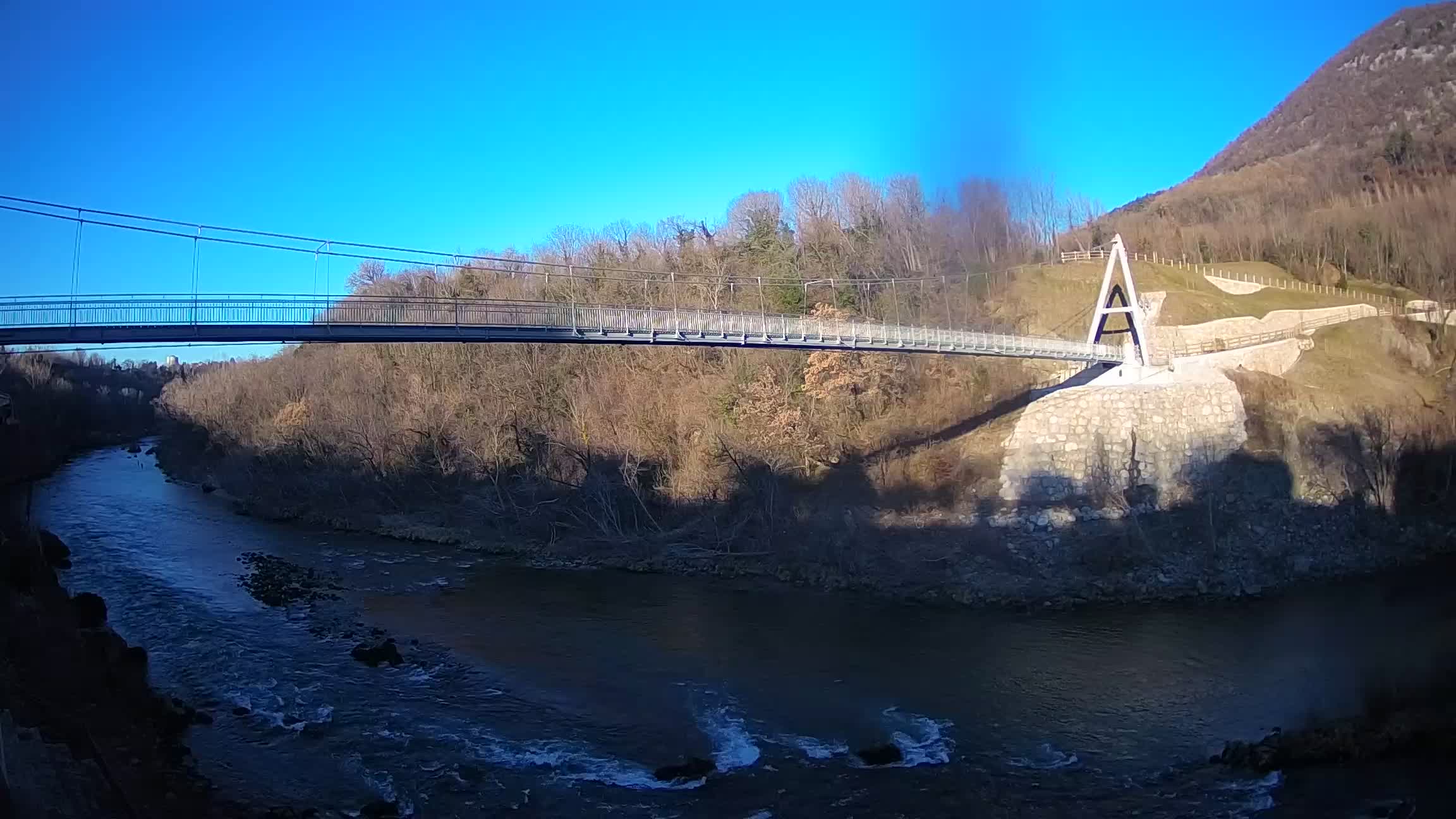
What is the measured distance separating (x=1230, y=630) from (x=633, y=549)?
11.8m

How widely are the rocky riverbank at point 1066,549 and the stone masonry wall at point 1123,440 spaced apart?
52 cm

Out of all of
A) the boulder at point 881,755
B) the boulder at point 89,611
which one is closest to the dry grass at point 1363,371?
the boulder at point 881,755

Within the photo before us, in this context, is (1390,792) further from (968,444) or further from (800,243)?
(800,243)

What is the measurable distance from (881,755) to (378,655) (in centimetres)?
772

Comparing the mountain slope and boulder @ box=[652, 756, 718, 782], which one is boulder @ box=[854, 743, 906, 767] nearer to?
boulder @ box=[652, 756, 718, 782]

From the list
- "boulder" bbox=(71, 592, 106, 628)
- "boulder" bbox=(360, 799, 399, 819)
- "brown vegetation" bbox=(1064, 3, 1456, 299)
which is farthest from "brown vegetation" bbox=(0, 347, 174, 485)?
"brown vegetation" bbox=(1064, 3, 1456, 299)

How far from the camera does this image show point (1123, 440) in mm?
19156

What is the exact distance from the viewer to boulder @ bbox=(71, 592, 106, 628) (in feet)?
42.7

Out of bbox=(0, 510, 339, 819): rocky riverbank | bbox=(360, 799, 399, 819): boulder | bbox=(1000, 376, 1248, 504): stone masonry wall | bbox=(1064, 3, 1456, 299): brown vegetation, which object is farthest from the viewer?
bbox=(1064, 3, 1456, 299): brown vegetation

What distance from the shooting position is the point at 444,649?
12703mm

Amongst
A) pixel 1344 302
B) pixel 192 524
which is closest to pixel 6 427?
pixel 192 524

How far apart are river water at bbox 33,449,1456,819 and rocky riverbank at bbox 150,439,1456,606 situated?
831 millimetres

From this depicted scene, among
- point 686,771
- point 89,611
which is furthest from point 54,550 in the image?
point 686,771

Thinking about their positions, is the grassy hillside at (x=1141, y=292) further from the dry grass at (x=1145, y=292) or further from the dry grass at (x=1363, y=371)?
the dry grass at (x=1363, y=371)
